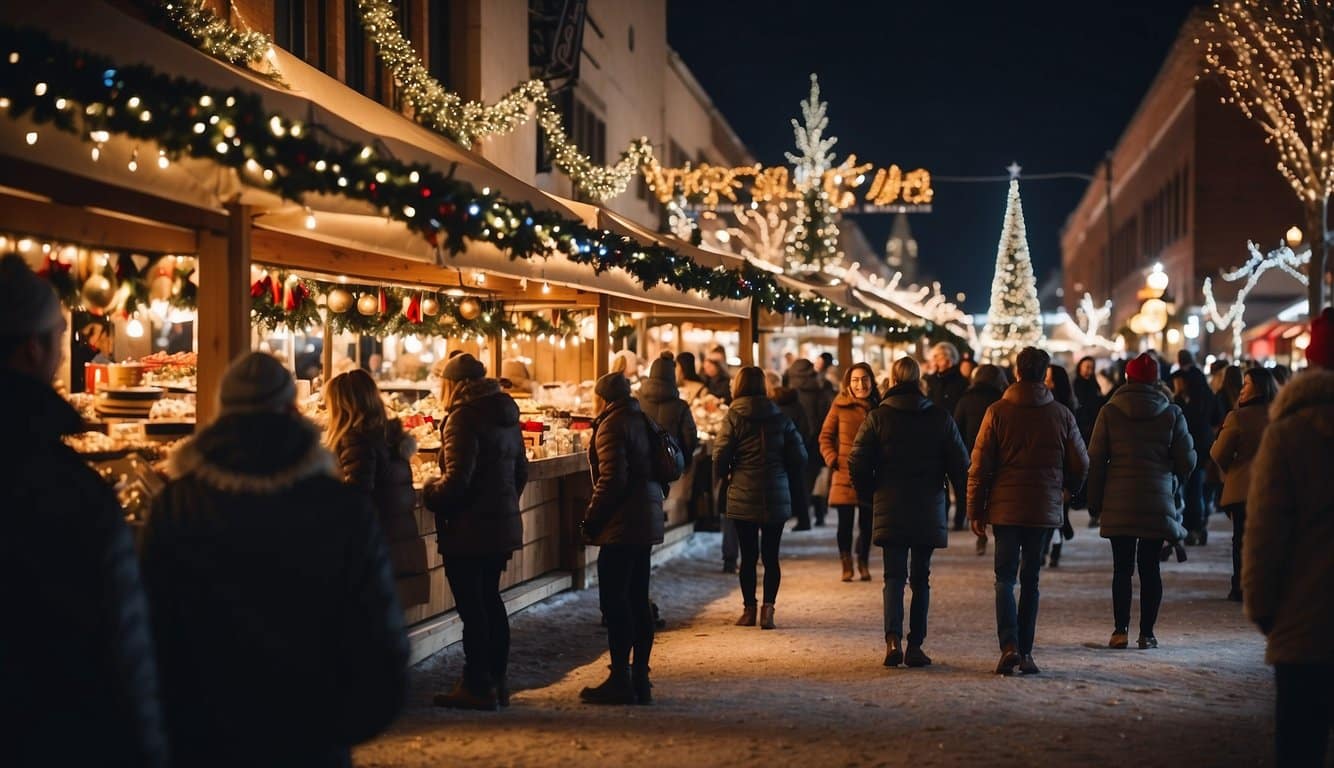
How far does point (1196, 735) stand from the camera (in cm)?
793

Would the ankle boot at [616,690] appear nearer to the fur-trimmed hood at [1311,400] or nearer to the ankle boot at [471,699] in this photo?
the ankle boot at [471,699]

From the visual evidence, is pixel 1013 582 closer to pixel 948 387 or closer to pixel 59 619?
pixel 59 619

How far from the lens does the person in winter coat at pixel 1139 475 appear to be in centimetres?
1029

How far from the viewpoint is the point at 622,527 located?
8930 millimetres

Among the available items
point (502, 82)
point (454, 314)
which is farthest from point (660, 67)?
point (454, 314)

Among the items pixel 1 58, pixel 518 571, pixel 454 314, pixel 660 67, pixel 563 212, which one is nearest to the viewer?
pixel 1 58

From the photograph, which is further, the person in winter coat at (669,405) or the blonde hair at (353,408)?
the person in winter coat at (669,405)

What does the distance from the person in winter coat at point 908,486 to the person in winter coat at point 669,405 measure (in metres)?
1.88

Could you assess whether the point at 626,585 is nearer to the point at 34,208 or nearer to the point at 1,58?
the point at 34,208

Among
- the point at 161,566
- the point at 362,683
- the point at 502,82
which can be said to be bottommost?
the point at 362,683

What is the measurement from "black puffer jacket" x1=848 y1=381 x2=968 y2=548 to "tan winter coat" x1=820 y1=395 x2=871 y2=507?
4.13 metres

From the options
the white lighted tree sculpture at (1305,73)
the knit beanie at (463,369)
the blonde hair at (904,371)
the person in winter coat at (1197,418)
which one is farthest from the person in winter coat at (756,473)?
the white lighted tree sculpture at (1305,73)

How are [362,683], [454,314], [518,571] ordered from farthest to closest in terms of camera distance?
1. [454,314]
2. [518,571]
3. [362,683]

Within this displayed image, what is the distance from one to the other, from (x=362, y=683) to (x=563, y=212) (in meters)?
7.17
